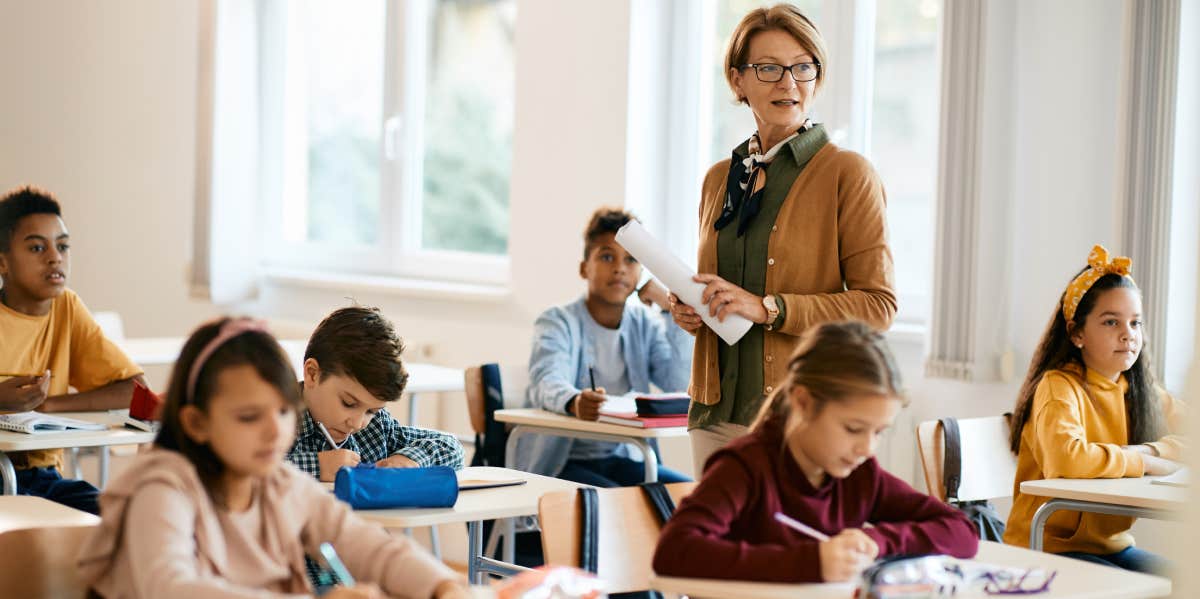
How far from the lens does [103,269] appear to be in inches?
281

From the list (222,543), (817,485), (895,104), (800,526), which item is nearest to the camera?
(222,543)

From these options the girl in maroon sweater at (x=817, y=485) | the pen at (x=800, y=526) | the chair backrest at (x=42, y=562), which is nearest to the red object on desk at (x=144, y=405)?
the chair backrest at (x=42, y=562)

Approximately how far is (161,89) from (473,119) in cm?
187

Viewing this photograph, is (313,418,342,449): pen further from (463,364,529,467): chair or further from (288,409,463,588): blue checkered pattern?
(463,364,529,467): chair

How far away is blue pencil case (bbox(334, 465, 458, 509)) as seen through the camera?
2.34 meters

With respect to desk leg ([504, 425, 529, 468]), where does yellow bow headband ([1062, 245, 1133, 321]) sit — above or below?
above

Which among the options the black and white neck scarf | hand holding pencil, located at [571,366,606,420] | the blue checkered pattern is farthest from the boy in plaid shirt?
hand holding pencil, located at [571,366,606,420]

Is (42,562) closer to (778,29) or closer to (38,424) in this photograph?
(38,424)

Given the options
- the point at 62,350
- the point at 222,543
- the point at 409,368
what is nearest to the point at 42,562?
the point at 222,543

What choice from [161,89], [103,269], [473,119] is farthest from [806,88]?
[103,269]

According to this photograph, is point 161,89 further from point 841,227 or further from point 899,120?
point 841,227

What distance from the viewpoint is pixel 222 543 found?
5.87ft

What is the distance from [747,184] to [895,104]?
1.99 metres

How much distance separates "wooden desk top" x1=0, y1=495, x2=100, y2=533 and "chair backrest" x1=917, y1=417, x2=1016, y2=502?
5.73ft
